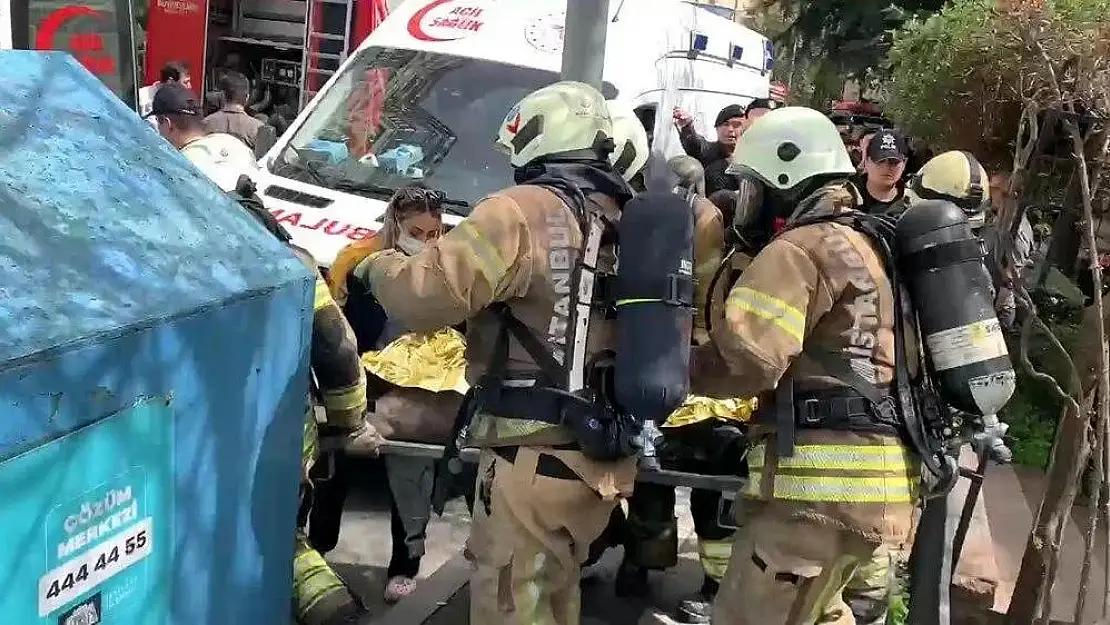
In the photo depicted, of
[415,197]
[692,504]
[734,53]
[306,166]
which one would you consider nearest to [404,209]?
[415,197]

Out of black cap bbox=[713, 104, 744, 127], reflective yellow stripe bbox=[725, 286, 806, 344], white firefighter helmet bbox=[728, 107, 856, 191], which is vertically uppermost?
black cap bbox=[713, 104, 744, 127]

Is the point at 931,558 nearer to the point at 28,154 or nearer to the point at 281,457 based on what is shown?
the point at 281,457

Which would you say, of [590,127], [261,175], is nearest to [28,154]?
[590,127]

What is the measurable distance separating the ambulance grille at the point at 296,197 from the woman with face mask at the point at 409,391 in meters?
1.30

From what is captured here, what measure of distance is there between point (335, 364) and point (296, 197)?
2579mm

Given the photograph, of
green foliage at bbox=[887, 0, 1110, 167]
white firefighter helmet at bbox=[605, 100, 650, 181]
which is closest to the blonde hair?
white firefighter helmet at bbox=[605, 100, 650, 181]

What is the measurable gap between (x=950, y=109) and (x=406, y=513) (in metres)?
3.99

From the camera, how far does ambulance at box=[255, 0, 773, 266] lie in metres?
5.42

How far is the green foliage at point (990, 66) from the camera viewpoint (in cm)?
402

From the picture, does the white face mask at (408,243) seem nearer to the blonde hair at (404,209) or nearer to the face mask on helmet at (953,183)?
the blonde hair at (404,209)

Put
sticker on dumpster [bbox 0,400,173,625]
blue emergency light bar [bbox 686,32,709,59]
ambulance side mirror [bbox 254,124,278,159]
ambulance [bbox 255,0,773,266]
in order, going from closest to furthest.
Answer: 1. sticker on dumpster [bbox 0,400,173,625]
2. ambulance [bbox 255,0,773,266]
3. ambulance side mirror [bbox 254,124,278,159]
4. blue emergency light bar [bbox 686,32,709,59]

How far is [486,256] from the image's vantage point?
2648 millimetres

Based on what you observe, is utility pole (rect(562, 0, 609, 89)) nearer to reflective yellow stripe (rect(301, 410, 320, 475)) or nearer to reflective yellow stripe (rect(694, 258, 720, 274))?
reflective yellow stripe (rect(694, 258, 720, 274))

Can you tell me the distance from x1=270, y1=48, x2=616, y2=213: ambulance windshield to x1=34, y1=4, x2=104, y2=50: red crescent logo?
169 centimetres
